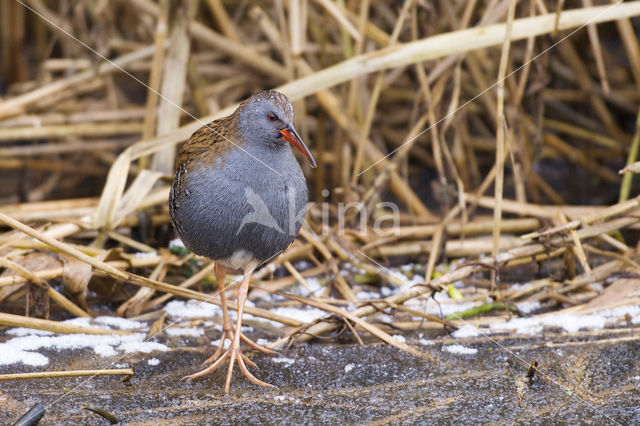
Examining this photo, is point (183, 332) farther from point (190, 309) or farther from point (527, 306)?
point (527, 306)

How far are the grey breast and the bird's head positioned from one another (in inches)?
2.7

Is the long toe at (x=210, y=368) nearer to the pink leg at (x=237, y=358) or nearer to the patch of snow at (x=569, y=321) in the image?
the pink leg at (x=237, y=358)

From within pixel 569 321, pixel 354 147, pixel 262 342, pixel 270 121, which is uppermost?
pixel 270 121

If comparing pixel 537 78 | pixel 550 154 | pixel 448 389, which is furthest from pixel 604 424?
pixel 550 154

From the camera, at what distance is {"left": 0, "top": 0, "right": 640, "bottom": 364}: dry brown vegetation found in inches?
128

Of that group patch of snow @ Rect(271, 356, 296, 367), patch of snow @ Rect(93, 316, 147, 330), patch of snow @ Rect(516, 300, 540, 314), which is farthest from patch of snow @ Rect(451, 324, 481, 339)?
patch of snow @ Rect(93, 316, 147, 330)

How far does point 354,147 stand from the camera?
4.29 m

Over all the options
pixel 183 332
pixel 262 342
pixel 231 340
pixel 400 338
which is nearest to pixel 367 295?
pixel 400 338

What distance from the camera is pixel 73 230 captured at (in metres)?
3.42

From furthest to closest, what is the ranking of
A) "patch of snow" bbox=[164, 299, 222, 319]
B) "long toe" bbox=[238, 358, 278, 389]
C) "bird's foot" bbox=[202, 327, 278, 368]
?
"patch of snow" bbox=[164, 299, 222, 319] < "bird's foot" bbox=[202, 327, 278, 368] < "long toe" bbox=[238, 358, 278, 389]

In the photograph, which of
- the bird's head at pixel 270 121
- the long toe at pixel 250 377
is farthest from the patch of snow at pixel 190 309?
the bird's head at pixel 270 121

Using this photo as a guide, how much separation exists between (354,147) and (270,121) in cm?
167

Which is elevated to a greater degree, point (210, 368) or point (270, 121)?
point (270, 121)

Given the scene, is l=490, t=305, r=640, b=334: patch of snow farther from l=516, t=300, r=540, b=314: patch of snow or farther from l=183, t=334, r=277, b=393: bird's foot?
l=183, t=334, r=277, b=393: bird's foot
